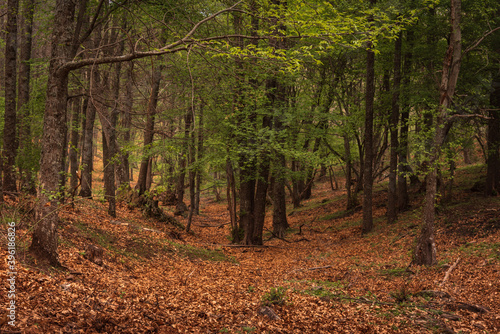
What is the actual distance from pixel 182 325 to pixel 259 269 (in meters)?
6.29

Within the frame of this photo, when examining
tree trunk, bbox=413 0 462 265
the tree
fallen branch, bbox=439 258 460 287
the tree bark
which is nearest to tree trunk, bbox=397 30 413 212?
tree trunk, bbox=413 0 462 265

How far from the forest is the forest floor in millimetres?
47

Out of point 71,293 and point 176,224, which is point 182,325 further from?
point 176,224

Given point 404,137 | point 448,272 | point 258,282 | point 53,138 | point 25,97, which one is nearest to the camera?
point 53,138

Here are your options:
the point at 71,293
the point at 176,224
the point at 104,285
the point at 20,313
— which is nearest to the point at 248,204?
the point at 176,224

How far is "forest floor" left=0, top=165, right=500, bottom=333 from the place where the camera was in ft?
17.3

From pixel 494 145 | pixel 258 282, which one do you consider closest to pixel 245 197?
pixel 258 282

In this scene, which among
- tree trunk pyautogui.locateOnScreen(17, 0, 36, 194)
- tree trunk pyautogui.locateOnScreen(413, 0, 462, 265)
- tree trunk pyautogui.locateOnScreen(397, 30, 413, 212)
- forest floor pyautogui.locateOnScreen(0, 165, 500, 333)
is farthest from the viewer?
tree trunk pyautogui.locateOnScreen(397, 30, 413, 212)

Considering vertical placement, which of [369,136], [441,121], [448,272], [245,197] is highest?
[369,136]

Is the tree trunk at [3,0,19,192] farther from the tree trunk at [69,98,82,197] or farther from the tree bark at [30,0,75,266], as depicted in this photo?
the tree bark at [30,0,75,266]

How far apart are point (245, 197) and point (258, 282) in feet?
20.7

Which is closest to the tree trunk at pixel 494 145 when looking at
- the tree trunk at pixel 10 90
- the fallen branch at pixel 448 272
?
the fallen branch at pixel 448 272

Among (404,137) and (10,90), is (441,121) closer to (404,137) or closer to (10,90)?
(404,137)

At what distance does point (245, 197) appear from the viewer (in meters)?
15.4
